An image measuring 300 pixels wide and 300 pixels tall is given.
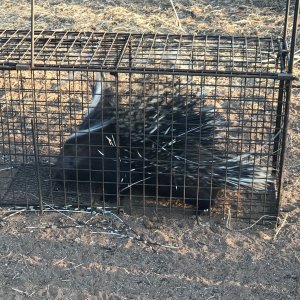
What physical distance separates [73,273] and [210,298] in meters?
0.99

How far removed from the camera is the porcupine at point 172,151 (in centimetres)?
506

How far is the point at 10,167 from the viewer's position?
19.1 feet

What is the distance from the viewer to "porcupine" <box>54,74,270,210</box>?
5062 millimetres

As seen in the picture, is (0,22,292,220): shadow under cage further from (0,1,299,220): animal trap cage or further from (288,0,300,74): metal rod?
(288,0,300,74): metal rod

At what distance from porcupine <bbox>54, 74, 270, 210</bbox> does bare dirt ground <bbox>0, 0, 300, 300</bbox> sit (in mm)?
312

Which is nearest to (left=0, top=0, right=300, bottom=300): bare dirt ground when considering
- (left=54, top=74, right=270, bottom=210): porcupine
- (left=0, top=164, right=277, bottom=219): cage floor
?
(left=0, top=164, right=277, bottom=219): cage floor

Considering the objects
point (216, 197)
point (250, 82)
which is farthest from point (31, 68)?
point (250, 82)

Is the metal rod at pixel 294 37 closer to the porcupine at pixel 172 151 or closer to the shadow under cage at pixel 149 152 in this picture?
the shadow under cage at pixel 149 152

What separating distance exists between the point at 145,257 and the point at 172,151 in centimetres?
90

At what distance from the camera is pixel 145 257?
4.67 m

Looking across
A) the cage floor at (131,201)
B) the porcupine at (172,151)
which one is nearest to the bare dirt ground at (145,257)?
the cage floor at (131,201)

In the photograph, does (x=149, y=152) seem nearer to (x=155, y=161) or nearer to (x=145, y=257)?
(x=155, y=161)

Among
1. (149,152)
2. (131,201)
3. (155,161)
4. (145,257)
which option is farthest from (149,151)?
(145,257)

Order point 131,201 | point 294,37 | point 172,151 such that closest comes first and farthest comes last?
1. point 294,37
2. point 172,151
3. point 131,201
